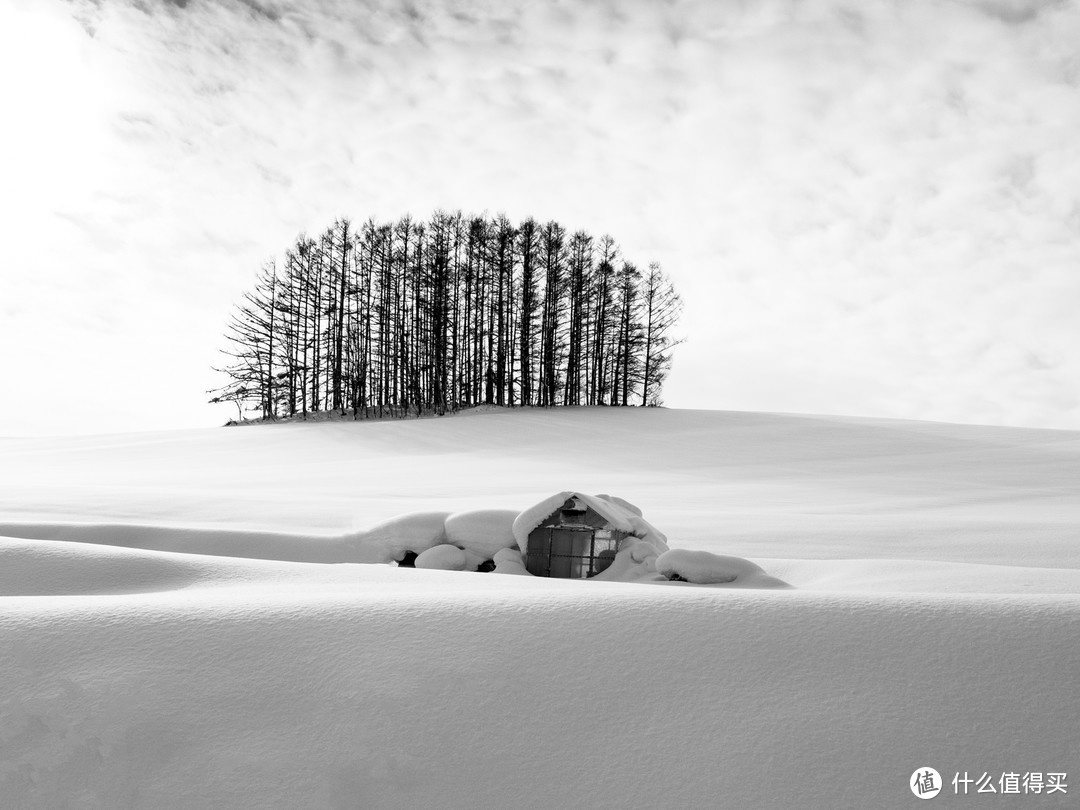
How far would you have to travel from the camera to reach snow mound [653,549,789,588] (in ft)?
17.3

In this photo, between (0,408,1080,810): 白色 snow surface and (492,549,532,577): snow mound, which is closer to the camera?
(0,408,1080,810): 白色 snow surface

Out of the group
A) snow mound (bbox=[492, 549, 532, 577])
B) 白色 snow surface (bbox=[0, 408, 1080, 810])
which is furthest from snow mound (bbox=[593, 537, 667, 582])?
白色 snow surface (bbox=[0, 408, 1080, 810])

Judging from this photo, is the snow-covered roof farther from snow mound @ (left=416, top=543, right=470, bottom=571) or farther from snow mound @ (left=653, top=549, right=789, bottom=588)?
snow mound @ (left=653, top=549, right=789, bottom=588)

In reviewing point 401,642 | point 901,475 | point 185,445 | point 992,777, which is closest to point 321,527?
point 401,642

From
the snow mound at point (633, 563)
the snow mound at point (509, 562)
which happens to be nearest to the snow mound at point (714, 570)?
the snow mound at point (633, 563)

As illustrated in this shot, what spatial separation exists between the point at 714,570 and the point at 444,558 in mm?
2124

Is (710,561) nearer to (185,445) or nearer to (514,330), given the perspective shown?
(185,445)

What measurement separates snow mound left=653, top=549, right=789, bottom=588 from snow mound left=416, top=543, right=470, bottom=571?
1.68 m

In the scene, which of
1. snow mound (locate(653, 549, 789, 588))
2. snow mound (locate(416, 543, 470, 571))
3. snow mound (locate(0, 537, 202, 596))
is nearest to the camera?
snow mound (locate(0, 537, 202, 596))

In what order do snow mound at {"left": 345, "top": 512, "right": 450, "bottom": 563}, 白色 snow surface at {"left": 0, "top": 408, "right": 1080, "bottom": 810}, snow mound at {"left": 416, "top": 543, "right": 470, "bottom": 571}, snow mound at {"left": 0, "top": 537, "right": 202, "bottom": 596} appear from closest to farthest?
白色 snow surface at {"left": 0, "top": 408, "right": 1080, "bottom": 810} < snow mound at {"left": 0, "top": 537, "right": 202, "bottom": 596} < snow mound at {"left": 416, "top": 543, "right": 470, "bottom": 571} < snow mound at {"left": 345, "top": 512, "right": 450, "bottom": 563}

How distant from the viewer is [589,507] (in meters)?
6.10

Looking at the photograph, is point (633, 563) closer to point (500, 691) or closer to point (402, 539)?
point (402, 539)

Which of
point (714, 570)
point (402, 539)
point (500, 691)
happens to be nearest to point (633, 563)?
point (714, 570)

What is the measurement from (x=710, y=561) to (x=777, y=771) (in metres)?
3.44
